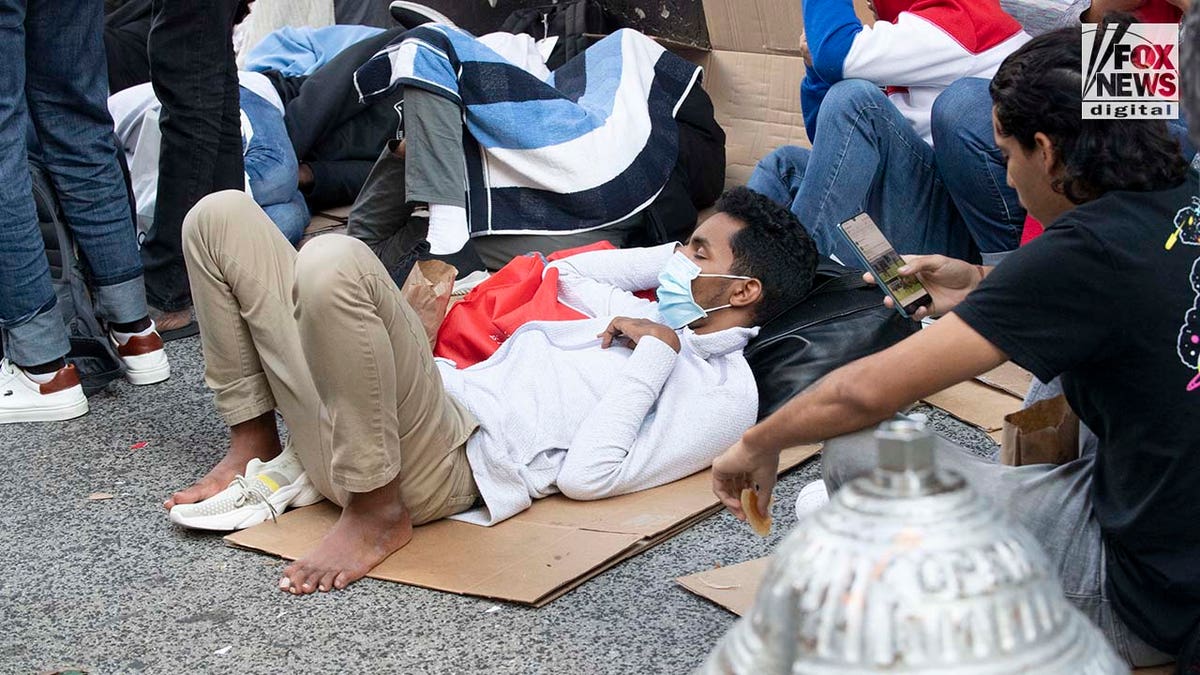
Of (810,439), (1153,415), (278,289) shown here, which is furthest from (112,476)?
(1153,415)

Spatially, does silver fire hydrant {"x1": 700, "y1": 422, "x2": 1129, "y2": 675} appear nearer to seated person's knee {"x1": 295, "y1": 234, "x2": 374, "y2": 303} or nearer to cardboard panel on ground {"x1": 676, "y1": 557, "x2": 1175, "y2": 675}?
cardboard panel on ground {"x1": 676, "y1": 557, "x2": 1175, "y2": 675}

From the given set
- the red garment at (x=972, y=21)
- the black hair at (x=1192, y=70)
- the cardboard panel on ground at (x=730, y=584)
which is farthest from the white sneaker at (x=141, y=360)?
Answer: the black hair at (x=1192, y=70)

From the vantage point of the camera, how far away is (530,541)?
2.50 m

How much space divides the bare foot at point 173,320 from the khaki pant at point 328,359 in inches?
53.5

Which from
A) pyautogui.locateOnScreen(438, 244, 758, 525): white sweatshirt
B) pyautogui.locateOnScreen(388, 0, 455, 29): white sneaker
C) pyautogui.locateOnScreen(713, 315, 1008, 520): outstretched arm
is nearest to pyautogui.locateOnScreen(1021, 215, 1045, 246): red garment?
pyautogui.locateOnScreen(438, 244, 758, 525): white sweatshirt

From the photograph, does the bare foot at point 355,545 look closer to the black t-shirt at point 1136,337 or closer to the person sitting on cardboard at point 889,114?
the black t-shirt at point 1136,337

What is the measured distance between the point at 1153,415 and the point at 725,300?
149 centimetres

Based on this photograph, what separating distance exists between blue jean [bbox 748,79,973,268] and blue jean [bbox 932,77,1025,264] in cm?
12

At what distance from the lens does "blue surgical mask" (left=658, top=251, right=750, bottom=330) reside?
9.91 feet

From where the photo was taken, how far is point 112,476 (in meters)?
3.01

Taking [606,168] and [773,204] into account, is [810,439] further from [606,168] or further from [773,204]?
[606,168]

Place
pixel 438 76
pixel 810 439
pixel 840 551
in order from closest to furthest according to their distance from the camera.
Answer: pixel 840 551
pixel 810 439
pixel 438 76

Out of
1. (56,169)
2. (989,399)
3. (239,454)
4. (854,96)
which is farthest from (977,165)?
(56,169)

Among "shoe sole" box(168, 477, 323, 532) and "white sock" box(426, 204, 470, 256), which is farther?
"white sock" box(426, 204, 470, 256)
